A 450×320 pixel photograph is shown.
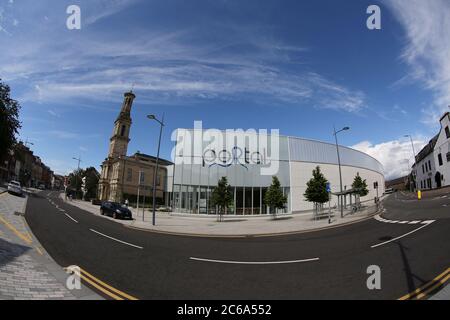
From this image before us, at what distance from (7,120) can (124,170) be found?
1334 inches

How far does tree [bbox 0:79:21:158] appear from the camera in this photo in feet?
78.5

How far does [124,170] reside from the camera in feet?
191

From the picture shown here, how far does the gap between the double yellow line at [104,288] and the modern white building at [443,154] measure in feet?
184

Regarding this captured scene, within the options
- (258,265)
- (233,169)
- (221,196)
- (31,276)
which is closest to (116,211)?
(221,196)

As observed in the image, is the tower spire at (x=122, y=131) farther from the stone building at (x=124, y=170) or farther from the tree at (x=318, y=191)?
the tree at (x=318, y=191)

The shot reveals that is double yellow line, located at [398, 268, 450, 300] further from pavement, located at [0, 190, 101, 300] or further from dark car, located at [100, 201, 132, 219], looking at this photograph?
dark car, located at [100, 201, 132, 219]

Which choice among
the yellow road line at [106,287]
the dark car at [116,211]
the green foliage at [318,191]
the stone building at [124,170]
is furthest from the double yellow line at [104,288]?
the stone building at [124,170]

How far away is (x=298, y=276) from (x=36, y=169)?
137325mm

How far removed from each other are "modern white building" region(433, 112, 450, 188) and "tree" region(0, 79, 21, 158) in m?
64.3

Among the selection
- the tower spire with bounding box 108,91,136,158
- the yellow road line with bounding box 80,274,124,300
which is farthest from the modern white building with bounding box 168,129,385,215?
the tower spire with bounding box 108,91,136,158

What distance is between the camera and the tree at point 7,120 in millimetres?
23913

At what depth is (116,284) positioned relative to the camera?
5.84m

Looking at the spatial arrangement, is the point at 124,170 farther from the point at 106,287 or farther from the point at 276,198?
the point at 106,287
